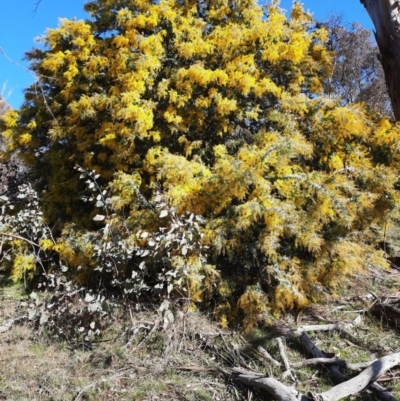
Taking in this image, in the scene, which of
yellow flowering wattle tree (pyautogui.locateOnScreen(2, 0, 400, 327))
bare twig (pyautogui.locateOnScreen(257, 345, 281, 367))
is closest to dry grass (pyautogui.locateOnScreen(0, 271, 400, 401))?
bare twig (pyautogui.locateOnScreen(257, 345, 281, 367))

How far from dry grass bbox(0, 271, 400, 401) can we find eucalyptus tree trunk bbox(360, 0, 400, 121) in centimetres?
264

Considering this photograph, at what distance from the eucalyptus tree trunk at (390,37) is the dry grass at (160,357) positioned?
2.64 m

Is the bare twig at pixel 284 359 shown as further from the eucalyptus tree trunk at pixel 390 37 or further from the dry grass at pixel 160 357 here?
the eucalyptus tree trunk at pixel 390 37

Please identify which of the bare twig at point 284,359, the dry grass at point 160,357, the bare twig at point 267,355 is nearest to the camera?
the dry grass at point 160,357

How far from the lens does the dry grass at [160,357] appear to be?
3447mm

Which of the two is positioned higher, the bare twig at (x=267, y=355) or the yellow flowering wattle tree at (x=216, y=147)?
the yellow flowering wattle tree at (x=216, y=147)

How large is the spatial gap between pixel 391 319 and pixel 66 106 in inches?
211

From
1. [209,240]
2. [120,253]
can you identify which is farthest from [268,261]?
[120,253]

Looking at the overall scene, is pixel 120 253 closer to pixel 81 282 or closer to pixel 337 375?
pixel 81 282

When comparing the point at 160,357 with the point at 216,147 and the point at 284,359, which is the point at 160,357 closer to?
the point at 284,359

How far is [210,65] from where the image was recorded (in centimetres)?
603

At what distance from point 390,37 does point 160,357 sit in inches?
169

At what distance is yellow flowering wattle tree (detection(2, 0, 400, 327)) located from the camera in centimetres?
477

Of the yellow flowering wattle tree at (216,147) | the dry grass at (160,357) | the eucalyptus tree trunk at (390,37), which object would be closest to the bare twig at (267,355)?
the dry grass at (160,357)
